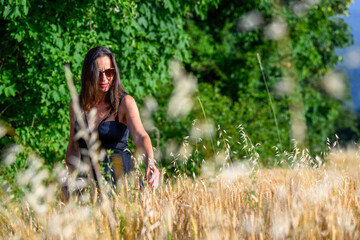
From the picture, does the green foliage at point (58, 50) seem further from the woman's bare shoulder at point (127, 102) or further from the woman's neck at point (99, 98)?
the woman's bare shoulder at point (127, 102)

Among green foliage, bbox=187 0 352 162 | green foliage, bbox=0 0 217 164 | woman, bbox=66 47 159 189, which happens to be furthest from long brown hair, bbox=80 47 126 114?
green foliage, bbox=187 0 352 162

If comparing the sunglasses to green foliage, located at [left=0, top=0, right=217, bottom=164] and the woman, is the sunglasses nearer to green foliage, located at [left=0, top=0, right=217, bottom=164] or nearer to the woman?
the woman

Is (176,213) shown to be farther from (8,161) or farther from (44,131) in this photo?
(44,131)

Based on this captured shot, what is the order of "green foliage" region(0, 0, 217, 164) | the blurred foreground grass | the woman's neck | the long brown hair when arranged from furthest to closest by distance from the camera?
"green foliage" region(0, 0, 217, 164) < the woman's neck < the long brown hair < the blurred foreground grass

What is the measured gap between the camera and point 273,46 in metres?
11.4

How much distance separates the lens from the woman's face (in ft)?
10.5

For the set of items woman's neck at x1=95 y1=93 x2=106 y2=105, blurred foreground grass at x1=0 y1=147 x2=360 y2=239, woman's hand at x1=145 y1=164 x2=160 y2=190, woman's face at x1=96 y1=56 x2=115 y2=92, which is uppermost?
woman's face at x1=96 y1=56 x2=115 y2=92

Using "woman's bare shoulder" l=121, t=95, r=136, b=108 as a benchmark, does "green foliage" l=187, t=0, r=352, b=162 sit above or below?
above

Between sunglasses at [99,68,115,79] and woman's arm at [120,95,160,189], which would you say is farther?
sunglasses at [99,68,115,79]

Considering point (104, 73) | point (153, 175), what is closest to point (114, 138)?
point (104, 73)

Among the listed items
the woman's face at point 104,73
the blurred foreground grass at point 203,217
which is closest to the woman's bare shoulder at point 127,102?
the woman's face at point 104,73

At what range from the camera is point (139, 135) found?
9.27 ft

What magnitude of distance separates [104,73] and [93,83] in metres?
0.12

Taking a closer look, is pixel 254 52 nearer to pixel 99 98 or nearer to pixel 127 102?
pixel 99 98
